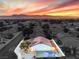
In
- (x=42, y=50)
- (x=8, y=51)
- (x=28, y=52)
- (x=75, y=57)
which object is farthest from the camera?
(x=8, y=51)

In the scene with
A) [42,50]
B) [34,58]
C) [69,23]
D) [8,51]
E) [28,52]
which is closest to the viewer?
[34,58]

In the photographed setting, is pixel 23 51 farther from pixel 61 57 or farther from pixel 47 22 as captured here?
pixel 47 22

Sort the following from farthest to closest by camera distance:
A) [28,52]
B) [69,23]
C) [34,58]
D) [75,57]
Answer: [69,23], [75,57], [28,52], [34,58]

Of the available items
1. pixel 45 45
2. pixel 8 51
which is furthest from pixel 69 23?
pixel 45 45

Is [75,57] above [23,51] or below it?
below

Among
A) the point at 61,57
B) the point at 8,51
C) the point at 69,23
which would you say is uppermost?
the point at 61,57

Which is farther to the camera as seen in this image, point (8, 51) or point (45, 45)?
point (8, 51)

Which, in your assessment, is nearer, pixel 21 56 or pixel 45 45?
pixel 21 56

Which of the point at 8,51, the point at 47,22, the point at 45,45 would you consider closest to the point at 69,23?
the point at 47,22

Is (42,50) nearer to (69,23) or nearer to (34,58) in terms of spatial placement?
(34,58)
